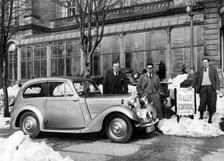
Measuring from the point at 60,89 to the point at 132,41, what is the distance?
16.2 meters

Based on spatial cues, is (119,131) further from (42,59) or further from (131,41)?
(42,59)

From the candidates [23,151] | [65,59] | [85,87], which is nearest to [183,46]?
[65,59]

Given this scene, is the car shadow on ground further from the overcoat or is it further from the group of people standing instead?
the overcoat

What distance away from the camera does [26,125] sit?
8156 millimetres

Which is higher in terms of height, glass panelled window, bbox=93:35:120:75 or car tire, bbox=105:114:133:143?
glass panelled window, bbox=93:35:120:75

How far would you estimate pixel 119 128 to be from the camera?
7.18 metres

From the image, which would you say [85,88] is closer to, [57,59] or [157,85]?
[157,85]

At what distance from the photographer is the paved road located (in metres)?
5.87

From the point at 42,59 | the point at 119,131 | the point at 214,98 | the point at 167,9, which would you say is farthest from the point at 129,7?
the point at 119,131

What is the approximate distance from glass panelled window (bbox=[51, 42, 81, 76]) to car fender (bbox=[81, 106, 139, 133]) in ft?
61.4

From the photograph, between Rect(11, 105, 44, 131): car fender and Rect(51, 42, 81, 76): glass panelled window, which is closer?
Rect(11, 105, 44, 131): car fender

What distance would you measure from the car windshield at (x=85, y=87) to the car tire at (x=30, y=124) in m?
1.43

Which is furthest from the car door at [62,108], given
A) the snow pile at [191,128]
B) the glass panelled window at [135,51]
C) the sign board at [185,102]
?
the glass panelled window at [135,51]

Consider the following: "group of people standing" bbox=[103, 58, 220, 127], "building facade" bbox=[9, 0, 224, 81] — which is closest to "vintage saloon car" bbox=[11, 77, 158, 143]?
"group of people standing" bbox=[103, 58, 220, 127]
